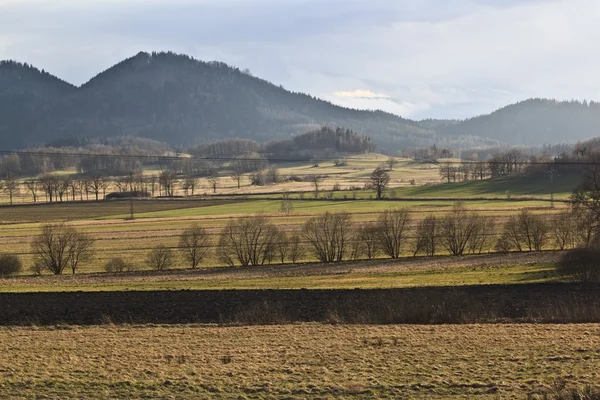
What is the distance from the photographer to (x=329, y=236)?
73062 mm

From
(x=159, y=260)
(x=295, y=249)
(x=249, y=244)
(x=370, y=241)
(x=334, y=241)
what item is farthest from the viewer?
(x=370, y=241)

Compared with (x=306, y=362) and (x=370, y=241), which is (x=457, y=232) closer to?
(x=370, y=241)

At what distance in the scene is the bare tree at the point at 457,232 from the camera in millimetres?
73062

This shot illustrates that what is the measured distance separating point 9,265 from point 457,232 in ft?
159

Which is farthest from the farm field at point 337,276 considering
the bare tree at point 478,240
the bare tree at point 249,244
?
the bare tree at point 478,240

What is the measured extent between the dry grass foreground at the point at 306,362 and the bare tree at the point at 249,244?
4143 centimetres

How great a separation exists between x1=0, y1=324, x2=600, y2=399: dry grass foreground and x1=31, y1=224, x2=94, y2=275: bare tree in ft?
133

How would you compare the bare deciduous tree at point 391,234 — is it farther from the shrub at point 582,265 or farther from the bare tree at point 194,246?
the shrub at point 582,265

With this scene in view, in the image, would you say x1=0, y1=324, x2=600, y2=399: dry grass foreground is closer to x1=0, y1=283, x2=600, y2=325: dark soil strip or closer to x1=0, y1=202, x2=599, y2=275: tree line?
x1=0, y1=283, x2=600, y2=325: dark soil strip

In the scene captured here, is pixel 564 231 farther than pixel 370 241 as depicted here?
No

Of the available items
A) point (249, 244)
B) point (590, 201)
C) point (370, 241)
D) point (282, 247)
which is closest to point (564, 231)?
point (590, 201)

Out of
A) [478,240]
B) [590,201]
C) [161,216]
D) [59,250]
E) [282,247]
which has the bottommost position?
[478,240]

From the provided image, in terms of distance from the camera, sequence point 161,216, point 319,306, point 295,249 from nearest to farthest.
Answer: point 319,306
point 295,249
point 161,216

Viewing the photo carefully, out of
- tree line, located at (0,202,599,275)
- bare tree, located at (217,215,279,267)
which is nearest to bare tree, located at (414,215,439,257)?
tree line, located at (0,202,599,275)
